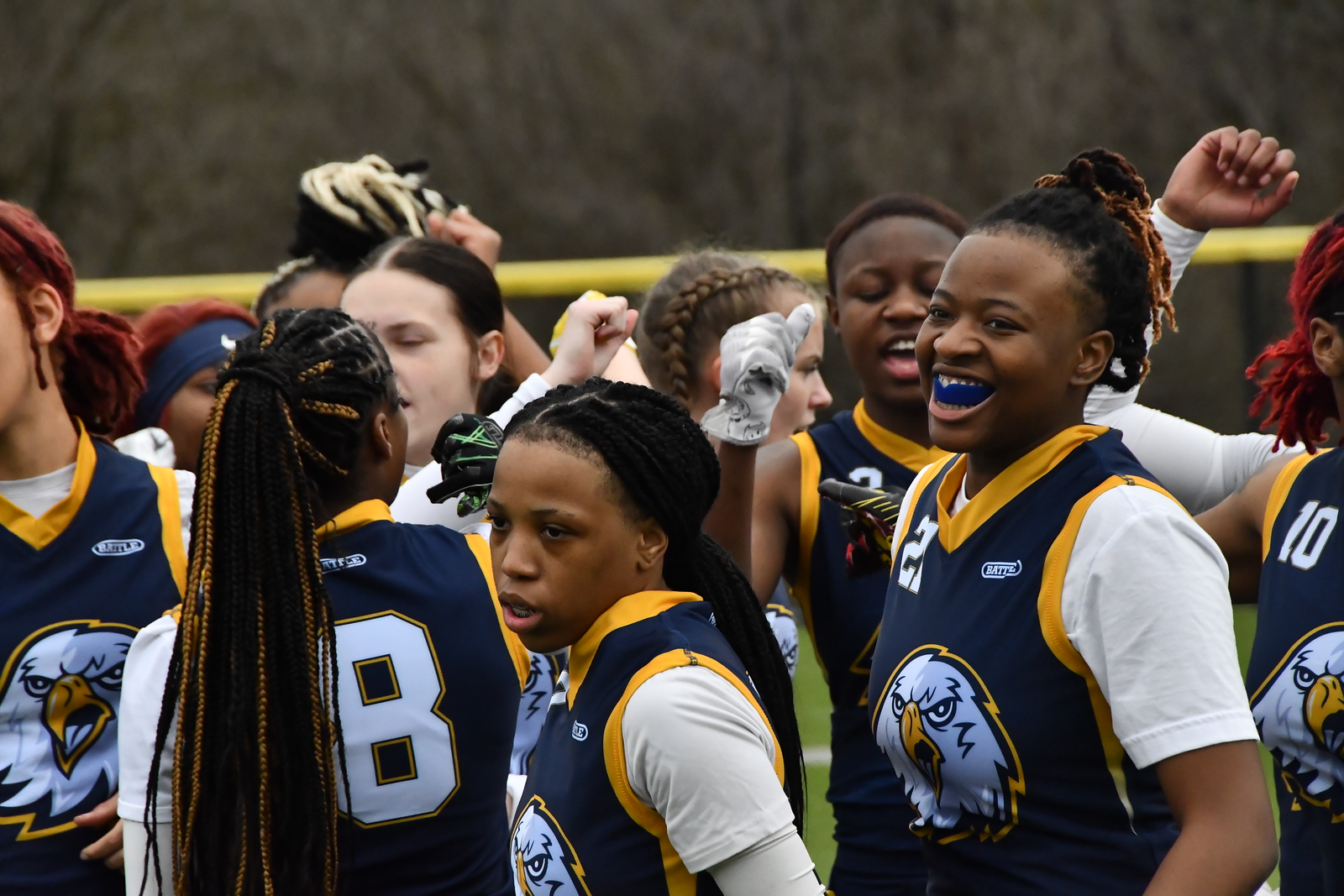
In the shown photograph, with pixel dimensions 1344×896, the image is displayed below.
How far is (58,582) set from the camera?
2.53m

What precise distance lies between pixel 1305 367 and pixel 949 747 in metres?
1.22

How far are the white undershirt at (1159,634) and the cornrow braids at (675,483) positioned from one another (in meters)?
0.57

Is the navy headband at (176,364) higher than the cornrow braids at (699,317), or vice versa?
the cornrow braids at (699,317)

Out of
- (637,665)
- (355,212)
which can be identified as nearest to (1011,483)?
(637,665)

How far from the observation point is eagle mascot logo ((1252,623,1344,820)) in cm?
242

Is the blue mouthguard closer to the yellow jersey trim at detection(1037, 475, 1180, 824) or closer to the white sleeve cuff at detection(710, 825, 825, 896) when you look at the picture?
the yellow jersey trim at detection(1037, 475, 1180, 824)

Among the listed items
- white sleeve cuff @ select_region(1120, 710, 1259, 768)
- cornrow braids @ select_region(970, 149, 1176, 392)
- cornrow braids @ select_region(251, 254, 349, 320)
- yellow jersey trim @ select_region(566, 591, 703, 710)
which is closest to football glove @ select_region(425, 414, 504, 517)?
yellow jersey trim @ select_region(566, 591, 703, 710)

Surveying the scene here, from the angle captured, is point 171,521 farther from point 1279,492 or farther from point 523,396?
point 1279,492

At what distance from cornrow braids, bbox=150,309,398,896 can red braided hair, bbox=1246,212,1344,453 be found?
5.44 ft

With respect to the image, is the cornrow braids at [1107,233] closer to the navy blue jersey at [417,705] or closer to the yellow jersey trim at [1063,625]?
the yellow jersey trim at [1063,625]

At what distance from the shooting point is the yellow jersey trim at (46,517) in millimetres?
2566

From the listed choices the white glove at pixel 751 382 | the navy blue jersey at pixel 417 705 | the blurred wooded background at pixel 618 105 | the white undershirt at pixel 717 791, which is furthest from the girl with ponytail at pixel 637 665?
the blurred wooded background at pixel 618 105

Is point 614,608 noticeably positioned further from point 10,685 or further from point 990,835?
point 10,685

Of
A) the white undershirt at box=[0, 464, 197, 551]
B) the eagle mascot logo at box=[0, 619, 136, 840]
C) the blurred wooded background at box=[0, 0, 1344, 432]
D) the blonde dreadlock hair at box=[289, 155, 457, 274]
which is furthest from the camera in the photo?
the blurred wooded background at box=[0, 0, 1344, 432]
